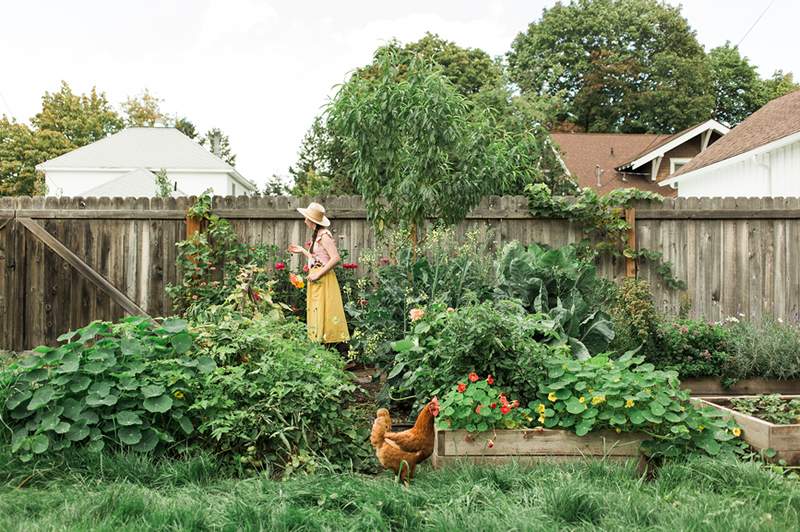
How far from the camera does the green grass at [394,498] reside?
9.40 ft

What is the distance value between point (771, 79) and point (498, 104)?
2400 centimetres

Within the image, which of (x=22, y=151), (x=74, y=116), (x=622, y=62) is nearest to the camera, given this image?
Result: (x=622, y=62)

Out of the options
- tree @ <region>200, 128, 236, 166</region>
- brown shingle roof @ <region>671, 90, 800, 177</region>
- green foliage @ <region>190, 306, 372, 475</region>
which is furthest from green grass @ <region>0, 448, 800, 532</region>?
tree @ <region>200, 128, 236, 166</region>

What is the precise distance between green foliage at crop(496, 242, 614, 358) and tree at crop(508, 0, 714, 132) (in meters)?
25.6

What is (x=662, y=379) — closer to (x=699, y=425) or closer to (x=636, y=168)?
(x=699, y=425)

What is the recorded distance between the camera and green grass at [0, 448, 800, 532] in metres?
2.87

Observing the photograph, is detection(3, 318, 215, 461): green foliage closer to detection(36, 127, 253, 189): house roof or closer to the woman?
the woman

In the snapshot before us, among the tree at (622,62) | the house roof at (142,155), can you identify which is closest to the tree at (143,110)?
the house roof at (142,155)

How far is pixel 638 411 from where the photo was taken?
3.81 meters

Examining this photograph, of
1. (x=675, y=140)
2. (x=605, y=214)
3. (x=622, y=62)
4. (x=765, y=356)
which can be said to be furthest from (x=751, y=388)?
(x=622, y=62)

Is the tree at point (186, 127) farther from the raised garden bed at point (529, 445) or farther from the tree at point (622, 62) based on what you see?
the raised garden bed at point (529, 445)

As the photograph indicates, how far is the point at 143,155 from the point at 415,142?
24343mm

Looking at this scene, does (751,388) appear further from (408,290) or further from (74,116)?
(74,116)

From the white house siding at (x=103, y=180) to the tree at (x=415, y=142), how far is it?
22728 mm
